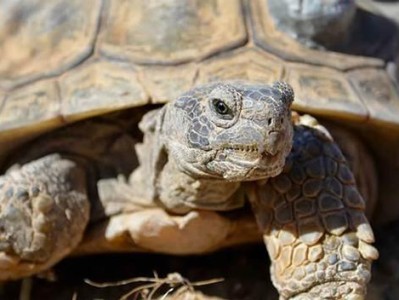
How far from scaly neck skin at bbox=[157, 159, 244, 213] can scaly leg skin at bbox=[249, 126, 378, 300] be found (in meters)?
0.10

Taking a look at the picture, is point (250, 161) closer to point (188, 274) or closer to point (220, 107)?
point (220, 107)

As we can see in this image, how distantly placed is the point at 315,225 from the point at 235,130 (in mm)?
579

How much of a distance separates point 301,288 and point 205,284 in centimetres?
69

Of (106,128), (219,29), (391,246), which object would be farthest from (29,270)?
(391,246)

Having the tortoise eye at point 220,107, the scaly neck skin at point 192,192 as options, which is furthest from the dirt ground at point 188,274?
the tortoise eye at point 220,107

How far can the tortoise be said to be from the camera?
3369 mm

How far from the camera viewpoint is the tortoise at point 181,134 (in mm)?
3369

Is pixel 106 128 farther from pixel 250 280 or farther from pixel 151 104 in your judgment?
pixel 250 280

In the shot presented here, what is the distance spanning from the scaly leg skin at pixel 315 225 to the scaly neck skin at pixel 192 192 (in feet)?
0.34

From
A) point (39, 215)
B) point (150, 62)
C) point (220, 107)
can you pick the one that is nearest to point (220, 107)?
point (220, 107)

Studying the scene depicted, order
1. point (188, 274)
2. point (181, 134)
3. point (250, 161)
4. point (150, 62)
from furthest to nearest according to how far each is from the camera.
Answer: point (188, 274) → point (150, 62) → point (181, 134) → point (250, 161)

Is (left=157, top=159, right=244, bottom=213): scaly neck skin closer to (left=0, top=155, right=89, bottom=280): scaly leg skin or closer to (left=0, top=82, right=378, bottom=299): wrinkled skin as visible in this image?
(left=0, top=82, right=378, bottom=299): wrinkled skin

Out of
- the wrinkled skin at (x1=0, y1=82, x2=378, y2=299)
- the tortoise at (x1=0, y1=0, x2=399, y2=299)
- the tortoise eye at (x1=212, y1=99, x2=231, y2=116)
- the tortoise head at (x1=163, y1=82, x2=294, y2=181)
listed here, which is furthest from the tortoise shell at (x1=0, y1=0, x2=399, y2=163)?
the tortoise eye at (x1=212, y1=99, x2=231, y2=116)

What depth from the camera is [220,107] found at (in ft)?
10.2
